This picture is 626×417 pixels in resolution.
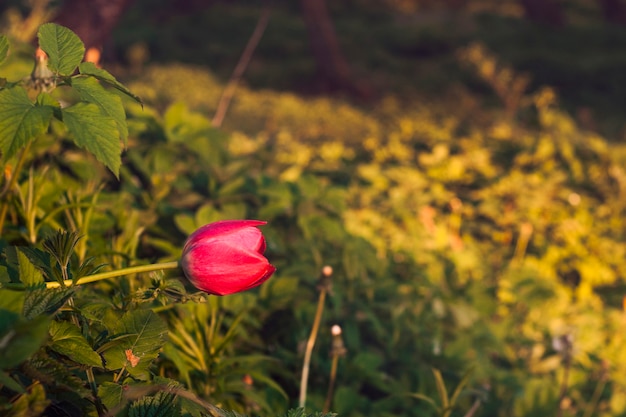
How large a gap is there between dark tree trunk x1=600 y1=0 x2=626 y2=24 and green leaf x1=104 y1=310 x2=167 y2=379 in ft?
41.9

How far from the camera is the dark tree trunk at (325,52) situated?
810cm

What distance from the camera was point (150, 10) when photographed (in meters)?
13.0

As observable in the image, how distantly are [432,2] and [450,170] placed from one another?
10.2m

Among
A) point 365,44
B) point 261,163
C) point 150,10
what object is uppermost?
point 261,163

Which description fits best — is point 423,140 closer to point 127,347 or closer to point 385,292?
point 385,292

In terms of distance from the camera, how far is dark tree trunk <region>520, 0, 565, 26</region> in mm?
11375

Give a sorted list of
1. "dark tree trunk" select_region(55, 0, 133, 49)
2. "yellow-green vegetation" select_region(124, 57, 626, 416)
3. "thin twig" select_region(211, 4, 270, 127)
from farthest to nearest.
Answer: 1. "dark tree trunk" select_region(55, 0, 133, 49)
2. "thin twig" select_region(211, 4, 270, 127)
3. "yellow-green vegetation" select_region(124, 57, 626, 416)

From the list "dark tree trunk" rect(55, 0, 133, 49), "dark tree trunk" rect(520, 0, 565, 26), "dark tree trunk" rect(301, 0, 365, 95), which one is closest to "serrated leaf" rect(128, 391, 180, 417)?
"dark tree trunk" rect(55, 0, 133, 49)

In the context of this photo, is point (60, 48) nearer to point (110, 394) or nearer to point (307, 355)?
point (110, 394)

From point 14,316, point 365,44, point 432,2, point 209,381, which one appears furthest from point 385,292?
point 432,2

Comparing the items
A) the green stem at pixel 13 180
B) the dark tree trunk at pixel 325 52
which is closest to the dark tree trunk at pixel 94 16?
the green stem at pixel 13 180

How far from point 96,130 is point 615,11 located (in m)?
13.0

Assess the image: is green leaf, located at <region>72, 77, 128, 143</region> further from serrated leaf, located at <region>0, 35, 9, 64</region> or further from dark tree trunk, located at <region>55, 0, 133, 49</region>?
dark tree trunk, located at <region>55, 0, 133, 49</region>

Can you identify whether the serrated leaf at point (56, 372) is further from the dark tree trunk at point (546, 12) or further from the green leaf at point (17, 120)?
the dark tree trunk at point (546, 12)
